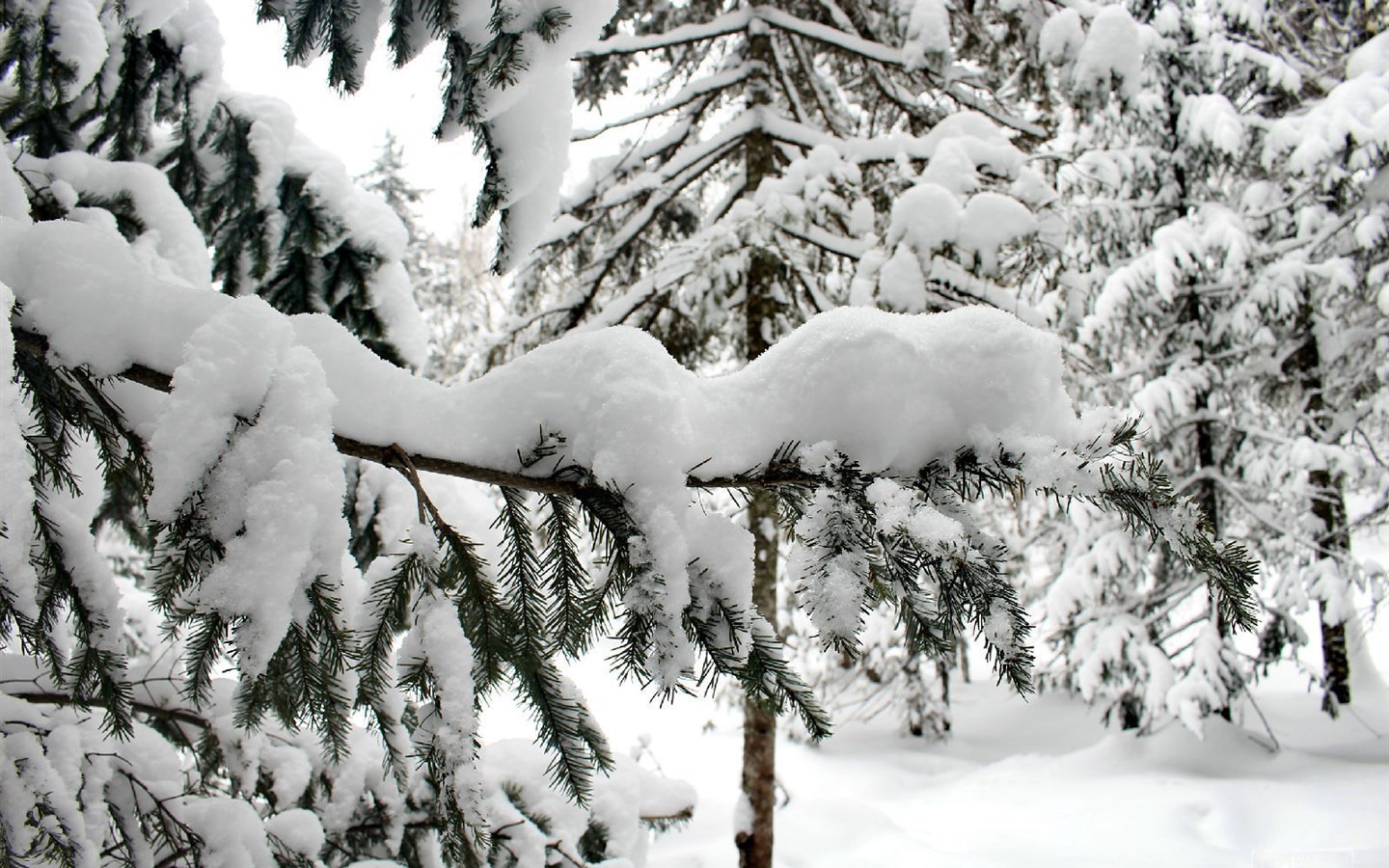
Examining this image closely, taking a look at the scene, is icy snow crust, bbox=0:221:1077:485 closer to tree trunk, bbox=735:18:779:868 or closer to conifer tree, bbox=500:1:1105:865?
conifer tree, bbox=500:1:1105:865

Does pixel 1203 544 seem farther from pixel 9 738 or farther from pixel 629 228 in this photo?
pixel 629 228

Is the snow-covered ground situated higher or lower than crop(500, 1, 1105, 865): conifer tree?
lower

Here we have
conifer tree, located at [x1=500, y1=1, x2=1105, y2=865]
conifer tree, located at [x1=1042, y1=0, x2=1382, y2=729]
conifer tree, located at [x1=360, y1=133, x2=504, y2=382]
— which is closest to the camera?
conifer tree, located at [x1=500, y1=1, x2=1105, y2=865]

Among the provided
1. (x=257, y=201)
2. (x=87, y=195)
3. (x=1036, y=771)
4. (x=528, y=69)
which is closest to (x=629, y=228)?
(x=257, y=201)

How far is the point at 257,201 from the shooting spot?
262 centimetres

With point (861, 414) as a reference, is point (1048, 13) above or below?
above

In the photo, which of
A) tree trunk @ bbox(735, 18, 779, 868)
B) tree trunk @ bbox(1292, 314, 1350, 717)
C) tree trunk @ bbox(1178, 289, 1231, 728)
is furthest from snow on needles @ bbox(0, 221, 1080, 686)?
tree trunk @ bbox(1292, 314, 1350, 717)

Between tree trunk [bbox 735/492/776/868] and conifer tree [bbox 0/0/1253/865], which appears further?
tree trunk [bbox 735/492/776/868]

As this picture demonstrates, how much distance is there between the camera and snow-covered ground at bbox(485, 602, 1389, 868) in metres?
6.31

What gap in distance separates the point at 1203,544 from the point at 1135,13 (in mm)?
9632

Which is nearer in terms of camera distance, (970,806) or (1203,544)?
(1203,544)

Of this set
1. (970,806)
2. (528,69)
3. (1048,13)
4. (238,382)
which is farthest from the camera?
(970,806)

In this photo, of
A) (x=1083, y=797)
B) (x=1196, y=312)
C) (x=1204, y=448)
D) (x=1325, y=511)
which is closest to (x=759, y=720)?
(x=1083, y=797)

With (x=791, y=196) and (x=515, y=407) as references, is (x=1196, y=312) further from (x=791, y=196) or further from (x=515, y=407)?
(x=515, y=407)
